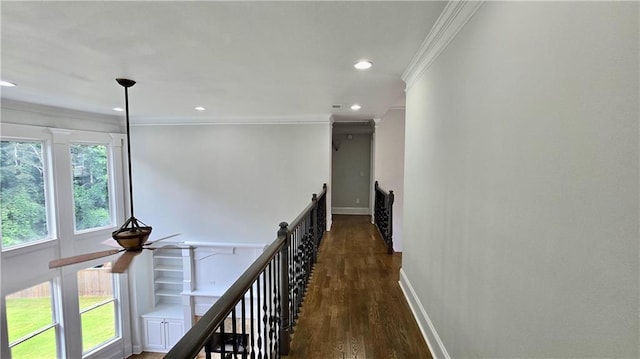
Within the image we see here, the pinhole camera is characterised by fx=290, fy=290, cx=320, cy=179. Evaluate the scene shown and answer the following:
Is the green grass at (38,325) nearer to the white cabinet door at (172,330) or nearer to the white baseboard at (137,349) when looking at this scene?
the white baseboard at (137,349)

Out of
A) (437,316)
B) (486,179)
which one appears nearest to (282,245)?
(437,316)

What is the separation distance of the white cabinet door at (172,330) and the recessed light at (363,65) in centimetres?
768

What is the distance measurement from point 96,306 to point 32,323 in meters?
1.32

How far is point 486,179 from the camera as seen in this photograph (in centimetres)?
143

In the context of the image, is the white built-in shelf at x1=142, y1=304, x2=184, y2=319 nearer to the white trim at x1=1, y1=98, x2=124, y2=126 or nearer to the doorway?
the white trim at x1=1, y1=98, x2=124, y2=126

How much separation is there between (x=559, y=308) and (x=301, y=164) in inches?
224

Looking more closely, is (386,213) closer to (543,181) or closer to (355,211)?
(355,211)

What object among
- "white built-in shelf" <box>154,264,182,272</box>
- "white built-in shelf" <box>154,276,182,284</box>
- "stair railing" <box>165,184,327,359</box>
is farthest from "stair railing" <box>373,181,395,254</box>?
"white built-in shelf" <box>154,276,182,284</box>

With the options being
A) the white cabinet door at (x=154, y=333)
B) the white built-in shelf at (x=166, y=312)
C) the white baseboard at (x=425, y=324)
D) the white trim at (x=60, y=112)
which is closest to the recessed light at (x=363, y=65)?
the white baseboard at (x=425, y=324)

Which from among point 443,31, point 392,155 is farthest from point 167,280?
point 443,31

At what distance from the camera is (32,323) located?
493 centimetres

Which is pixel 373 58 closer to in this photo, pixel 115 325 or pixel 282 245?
pixel 282 245

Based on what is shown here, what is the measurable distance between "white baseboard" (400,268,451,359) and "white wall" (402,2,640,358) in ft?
0.48

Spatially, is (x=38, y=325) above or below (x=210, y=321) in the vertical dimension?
below
